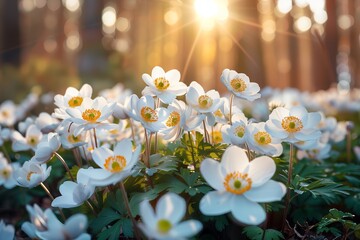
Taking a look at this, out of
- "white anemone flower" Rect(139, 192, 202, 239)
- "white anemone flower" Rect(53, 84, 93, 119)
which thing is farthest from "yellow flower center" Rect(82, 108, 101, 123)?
"white anemone flower" Rect(139, 192, 202, 239)

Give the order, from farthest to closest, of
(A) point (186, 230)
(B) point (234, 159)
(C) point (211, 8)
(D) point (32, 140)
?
(C) point (211, 8), (D) point (32, 140), (B) point (234, 159), (A) point (186, 230)

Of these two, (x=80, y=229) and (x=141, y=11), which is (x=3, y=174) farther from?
(x=141, y=11)

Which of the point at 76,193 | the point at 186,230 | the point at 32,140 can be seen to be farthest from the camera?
the point at 32,140

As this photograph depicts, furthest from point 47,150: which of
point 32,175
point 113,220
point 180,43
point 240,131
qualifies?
point 180,43

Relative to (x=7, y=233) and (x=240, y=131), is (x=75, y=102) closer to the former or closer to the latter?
(x=7, y=233)

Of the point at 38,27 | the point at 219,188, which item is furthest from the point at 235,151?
the point at 38,27
